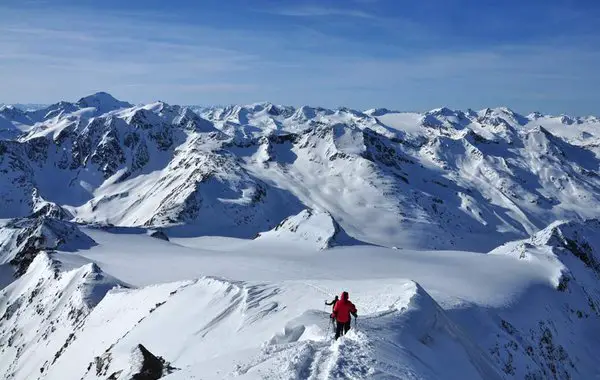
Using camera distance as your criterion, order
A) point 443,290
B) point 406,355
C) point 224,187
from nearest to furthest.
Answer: point 406,355 → point 443,290 → point 224,187

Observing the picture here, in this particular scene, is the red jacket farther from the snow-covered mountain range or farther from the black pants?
the snow-covered mountain range

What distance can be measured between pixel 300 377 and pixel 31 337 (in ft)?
154

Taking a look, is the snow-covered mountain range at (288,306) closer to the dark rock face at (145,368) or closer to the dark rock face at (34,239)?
the dark rock face at (145,368)

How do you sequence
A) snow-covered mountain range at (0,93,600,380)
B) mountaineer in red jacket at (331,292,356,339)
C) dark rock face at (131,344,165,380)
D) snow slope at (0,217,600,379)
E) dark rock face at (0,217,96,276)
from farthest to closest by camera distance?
dark rock face at (0,217,96,276) → dark rock face at (131,344,165,380) → snow-covered mountain range at (0,93,600,380) → snow slope at (0,217,600,379) → mountaineer in red jacket at (331,292,356,339)

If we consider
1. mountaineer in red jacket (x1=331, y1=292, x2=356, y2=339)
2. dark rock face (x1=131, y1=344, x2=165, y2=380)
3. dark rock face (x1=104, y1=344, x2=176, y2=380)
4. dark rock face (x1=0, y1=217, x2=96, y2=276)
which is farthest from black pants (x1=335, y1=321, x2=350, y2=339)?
dark rock face (x1=0, y1=217, x2=96, y2=276)

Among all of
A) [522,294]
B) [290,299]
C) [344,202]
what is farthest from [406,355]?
[344,202]

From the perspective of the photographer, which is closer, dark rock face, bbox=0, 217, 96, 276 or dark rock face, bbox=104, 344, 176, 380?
dark rock face, bbox=104, 344, 176, 380

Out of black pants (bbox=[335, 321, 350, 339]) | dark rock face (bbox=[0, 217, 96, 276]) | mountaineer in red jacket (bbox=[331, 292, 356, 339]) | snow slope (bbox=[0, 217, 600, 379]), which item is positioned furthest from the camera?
dark rock face (bbox=[0, 217, 96, 276])

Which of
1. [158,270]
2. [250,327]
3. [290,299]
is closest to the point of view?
[250,327]

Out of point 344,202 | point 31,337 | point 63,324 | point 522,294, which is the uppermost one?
point 522,294

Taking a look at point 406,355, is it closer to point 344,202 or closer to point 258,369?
point 258,369

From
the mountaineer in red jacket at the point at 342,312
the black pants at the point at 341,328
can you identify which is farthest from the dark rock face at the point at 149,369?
the mountaineer in red jacket at the point at 342,312

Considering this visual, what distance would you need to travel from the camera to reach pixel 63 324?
2045 inches

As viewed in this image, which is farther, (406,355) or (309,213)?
(309,213)
